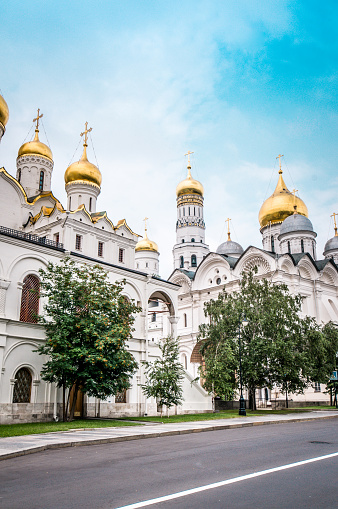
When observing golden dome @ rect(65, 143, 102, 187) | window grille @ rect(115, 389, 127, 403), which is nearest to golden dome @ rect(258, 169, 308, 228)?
golden dome @ rect(65, 143, 102, 187)

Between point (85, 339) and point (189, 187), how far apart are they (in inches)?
1868

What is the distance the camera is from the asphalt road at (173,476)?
6125 mm

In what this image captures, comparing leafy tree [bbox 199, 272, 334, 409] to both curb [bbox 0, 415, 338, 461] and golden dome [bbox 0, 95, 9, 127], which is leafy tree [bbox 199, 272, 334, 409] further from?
golden dome [bbox 0, 95, 9, 127]

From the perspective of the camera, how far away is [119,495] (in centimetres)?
653

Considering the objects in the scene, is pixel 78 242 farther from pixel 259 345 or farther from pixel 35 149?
pixel 259 345

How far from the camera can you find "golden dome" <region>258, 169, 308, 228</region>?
54312 millimetres

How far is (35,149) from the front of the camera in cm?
3444

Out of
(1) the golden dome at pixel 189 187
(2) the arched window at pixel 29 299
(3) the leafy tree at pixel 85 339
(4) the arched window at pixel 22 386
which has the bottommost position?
(4) the arched window at pixel 22 386

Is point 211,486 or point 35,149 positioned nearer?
point 211,486

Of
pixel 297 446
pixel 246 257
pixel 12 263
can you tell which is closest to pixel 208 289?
pixel 246 257

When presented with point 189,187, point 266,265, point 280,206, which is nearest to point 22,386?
point 266,265

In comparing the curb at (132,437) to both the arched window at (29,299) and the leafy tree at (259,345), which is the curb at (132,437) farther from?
the arched window at (29,299)

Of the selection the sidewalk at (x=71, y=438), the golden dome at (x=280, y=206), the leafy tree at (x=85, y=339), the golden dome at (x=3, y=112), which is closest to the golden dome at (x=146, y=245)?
the golden dome at (x=280, y=206)

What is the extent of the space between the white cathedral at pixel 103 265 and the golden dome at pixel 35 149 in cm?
7
